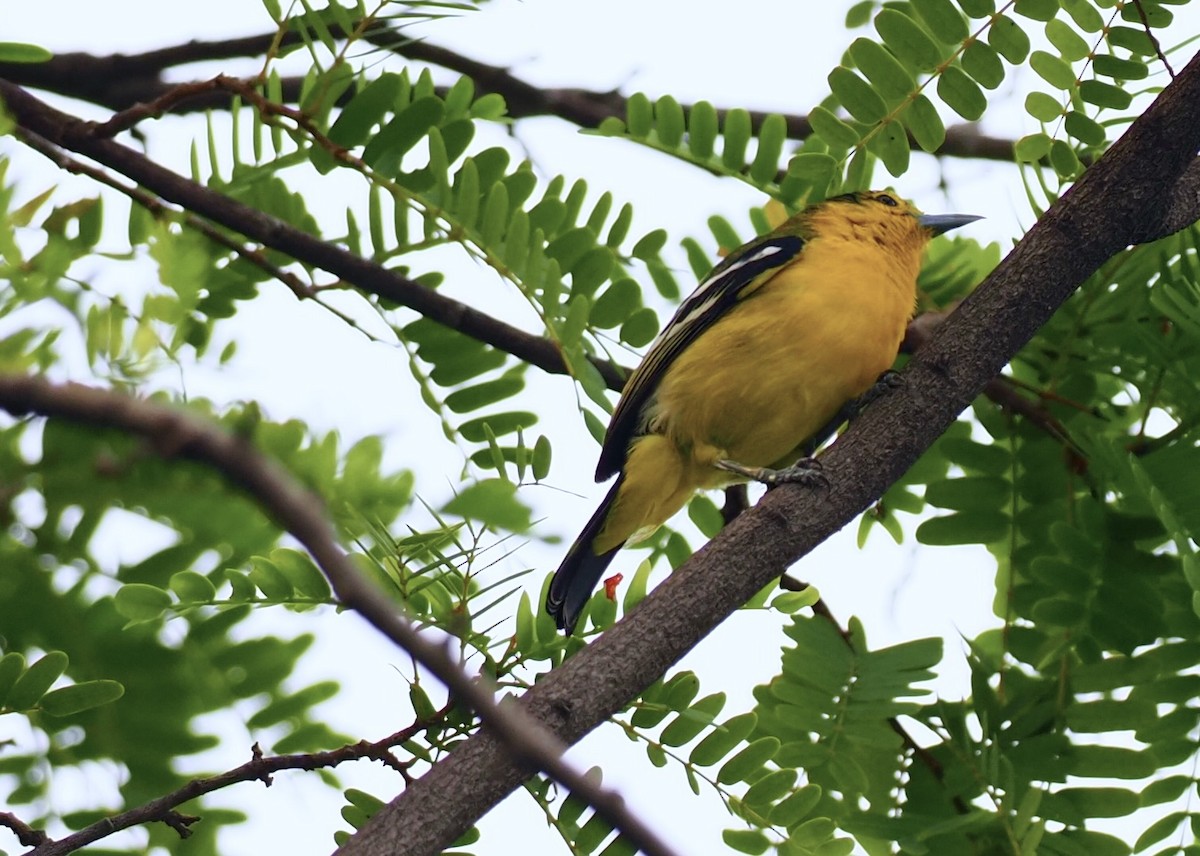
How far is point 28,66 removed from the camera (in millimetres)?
3469

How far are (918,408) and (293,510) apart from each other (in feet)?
6.66

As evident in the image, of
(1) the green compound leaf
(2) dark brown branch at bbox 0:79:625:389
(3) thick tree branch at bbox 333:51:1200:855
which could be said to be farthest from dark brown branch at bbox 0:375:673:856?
(2) dark brown branch at bbox 0:79:625:389

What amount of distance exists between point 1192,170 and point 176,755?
7.36ft

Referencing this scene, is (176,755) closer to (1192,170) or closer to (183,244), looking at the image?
(183,244)

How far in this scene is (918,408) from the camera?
2.57 metres

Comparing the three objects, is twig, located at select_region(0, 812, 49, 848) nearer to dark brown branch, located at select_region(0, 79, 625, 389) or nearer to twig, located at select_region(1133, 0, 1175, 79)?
dark brown branch, located at select_region(0, 79, 625, 389)

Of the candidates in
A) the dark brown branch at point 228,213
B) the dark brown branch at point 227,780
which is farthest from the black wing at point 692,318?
the dark brown branch at point 227,780

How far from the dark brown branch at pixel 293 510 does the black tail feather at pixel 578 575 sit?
6.27ft

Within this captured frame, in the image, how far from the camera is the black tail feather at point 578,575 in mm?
2863

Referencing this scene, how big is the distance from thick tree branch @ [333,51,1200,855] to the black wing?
1.26 metres

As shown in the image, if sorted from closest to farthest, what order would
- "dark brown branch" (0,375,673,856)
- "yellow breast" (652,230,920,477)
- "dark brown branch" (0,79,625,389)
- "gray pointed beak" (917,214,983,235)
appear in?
1. "dark brown branch" (0,375,673,856)
2. "dark brown branch" (0,79,625,389)
3. "yellow breast" (652,230,920,477)
4. "gray pointed beak" (917,214,983,235)

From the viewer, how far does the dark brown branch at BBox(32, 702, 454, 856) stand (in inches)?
76.4

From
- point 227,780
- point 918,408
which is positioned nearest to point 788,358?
point 918,408

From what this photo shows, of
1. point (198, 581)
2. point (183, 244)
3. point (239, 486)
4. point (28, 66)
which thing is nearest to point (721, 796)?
point (198, 581)
